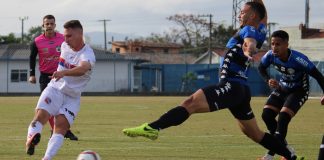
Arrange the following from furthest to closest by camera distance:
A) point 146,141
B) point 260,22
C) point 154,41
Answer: point 154,41, point 146,141, point 260,22

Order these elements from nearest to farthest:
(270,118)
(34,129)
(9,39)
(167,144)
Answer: (34,129)
(270,118)
(167,144)
(9,39)

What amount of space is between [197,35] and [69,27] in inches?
3943

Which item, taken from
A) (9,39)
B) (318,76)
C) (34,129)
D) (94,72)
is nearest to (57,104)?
(34,129)

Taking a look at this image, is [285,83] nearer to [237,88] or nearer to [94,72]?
[237,88]

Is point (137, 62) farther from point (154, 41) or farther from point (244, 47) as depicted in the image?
point (244, 47)

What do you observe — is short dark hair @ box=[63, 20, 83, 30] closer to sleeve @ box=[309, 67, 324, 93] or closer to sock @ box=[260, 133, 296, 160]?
sock @ box=[260, 133, 296, 160]

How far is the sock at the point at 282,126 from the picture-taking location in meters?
11.0

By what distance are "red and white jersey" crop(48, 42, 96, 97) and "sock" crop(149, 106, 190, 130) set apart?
147 centimetres

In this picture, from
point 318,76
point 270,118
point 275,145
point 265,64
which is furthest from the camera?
point 265,64

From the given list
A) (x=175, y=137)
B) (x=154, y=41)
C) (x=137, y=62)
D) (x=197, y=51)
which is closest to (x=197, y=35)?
(x=197, y=51)

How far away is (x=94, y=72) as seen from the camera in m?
74.4

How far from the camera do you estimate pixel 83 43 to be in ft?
32.7

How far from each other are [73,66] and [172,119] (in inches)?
71.5

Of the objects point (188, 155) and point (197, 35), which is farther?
point (197, 35)
